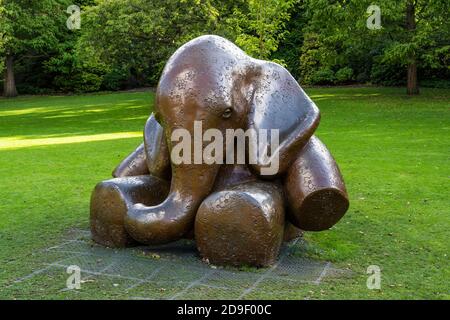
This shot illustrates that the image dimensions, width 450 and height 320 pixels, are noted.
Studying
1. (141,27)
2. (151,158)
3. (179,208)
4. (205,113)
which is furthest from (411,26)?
(179,208)

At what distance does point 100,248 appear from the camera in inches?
248

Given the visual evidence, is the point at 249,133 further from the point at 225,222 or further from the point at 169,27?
the point at 169,27

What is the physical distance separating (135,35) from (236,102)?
18950 millimetres

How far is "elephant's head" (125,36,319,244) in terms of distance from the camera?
220 inches

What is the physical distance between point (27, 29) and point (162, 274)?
99.8ft

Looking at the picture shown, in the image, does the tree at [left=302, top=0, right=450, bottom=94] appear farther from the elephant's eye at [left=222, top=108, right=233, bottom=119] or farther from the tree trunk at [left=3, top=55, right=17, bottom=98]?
the tree trunk at [left=3, top=55, right=17, bottom=98]

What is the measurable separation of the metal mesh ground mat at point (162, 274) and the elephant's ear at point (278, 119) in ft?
3.27

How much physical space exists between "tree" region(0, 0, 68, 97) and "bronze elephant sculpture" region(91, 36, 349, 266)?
19051mm

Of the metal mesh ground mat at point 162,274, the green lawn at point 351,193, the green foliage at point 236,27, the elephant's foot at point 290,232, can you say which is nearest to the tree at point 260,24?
the green foliage at point 236,27

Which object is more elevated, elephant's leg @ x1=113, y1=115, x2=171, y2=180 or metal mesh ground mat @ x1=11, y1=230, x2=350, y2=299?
elephant's leg @ x1=113, y1=115, x2=171, y2=180

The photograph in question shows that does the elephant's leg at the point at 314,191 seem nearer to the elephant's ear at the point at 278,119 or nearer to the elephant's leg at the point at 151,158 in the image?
the elephant's ear at the point at 278,119

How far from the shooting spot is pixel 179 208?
569cm

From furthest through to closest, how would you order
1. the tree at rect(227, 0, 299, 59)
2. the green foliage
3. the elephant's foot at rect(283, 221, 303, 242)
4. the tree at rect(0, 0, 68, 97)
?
the tree at rect(0, 0, 68, 97) < the green foliage < the tree at rect(227, 0, 299, 59) < the elephant's foot at rect(283, 221, 303, 242)

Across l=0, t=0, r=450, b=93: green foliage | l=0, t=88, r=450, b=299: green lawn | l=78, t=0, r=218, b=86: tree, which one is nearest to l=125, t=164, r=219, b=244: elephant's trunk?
l=0, t=88, r=450, b=299: green lawn
